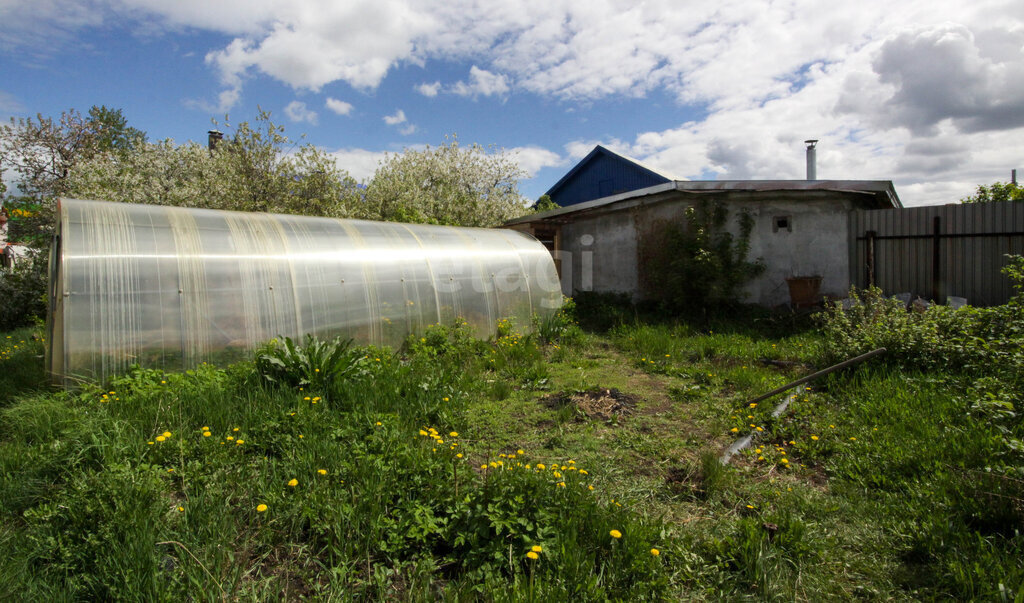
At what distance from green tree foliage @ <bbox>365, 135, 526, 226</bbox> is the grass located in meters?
13.6

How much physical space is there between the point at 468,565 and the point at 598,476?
4.48 feet

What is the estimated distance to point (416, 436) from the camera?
12.2 ft

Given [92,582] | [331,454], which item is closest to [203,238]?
[331,454]

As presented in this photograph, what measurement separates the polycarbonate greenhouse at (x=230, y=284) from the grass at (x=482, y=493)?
1.77 ft

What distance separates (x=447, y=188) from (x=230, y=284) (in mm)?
16219

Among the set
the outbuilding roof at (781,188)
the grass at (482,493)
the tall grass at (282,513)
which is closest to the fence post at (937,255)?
the outbuilding roof at (781,188)

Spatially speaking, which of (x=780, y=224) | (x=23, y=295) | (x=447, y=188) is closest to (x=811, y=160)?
(x=780, y=224)

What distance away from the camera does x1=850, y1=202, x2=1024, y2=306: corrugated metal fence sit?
825cm

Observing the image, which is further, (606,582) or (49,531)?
(49,531)

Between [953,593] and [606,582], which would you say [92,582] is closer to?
[606,582]

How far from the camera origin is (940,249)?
28.8ft

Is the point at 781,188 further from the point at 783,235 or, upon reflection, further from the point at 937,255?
the point at 937,255

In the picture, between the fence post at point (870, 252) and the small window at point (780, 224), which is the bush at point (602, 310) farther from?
the fence post at point (870, 252)

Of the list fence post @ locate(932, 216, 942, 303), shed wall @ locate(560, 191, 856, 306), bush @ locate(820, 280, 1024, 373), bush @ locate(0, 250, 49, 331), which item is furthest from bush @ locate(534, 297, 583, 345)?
bush @ locate(0, 250, 49, 331)
